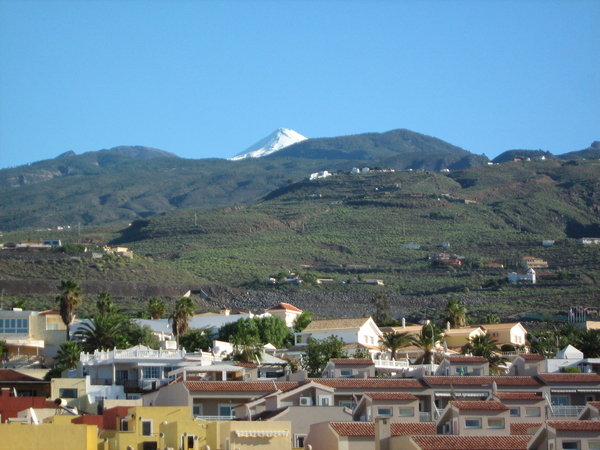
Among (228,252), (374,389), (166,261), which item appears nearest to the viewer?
(374,389)

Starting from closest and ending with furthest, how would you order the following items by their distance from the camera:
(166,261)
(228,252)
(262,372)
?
1. (262,372)
2. (166,261)
3. (228,252)

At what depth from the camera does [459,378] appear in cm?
4766

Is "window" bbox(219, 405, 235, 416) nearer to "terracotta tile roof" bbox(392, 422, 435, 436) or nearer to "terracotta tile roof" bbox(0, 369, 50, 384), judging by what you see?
"terracotta tile roof" bbox(392, 422, 435, 436)

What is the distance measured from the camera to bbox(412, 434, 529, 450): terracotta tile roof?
3262cm

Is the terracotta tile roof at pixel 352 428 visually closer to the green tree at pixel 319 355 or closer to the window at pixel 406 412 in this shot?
the window at pixel 406 412

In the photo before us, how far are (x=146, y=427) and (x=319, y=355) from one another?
24918 mm

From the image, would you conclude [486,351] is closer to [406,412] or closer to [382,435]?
[406,412]

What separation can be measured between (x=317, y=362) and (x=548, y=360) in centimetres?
1147

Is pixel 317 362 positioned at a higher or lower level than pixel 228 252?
lower

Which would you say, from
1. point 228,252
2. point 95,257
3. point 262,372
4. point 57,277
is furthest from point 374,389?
point 228,252

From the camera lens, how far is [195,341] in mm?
75000

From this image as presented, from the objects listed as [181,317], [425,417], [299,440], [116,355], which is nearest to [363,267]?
[181,317]

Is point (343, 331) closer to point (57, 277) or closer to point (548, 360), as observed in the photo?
point (548, 360)

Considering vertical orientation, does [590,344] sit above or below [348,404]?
above
